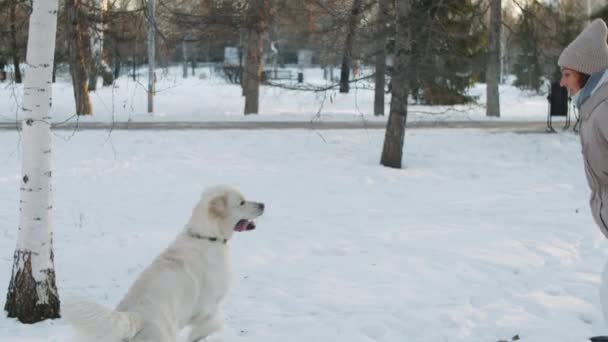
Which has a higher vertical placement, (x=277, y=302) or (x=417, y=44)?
(x=417, y=44)

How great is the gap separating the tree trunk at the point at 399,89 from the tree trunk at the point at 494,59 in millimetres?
8181

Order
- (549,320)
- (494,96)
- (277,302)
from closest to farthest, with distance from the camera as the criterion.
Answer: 1. (549,320)
2. (277,302)
3. (494,96)

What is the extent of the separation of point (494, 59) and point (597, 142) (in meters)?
20.8

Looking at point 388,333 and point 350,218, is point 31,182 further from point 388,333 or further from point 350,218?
point 350,218

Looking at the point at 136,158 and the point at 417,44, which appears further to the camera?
the point at 417,44

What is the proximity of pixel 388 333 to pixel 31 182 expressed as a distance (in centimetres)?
312

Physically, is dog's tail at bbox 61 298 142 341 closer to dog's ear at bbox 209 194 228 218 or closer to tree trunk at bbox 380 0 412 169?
dog's ear at bbox 209 194 228 218

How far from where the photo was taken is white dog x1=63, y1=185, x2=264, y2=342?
376 centimetres

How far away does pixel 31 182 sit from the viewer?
5.41 metres

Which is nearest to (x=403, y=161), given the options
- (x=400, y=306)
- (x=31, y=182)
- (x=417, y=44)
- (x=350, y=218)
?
(x=417, y=44)

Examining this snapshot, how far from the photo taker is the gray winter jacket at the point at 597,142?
392 cm

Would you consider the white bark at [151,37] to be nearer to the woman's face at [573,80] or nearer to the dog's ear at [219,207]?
the dog's ear at [219,207]

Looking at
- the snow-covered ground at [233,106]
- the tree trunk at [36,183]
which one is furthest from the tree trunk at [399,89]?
the tree trunk at [36,183]

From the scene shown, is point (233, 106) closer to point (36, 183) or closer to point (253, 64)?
point (253, 64)
